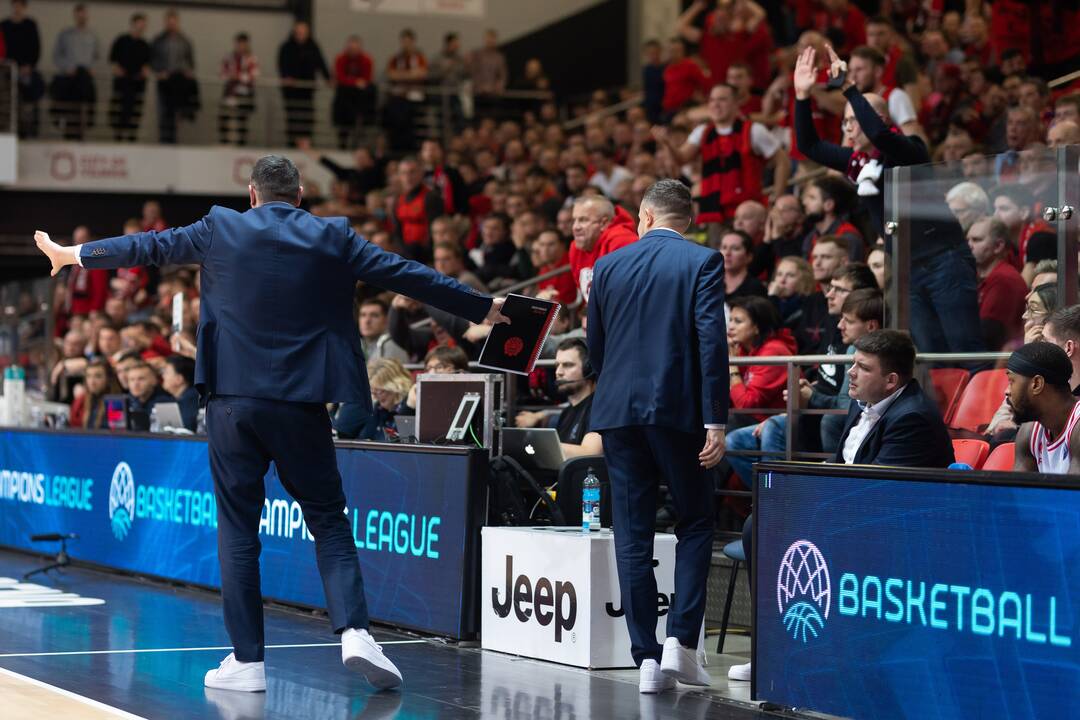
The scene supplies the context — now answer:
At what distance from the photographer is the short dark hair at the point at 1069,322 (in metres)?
5.84

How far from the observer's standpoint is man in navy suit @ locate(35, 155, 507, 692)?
5.72 meters

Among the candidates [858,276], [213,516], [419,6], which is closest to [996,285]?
[858,276]

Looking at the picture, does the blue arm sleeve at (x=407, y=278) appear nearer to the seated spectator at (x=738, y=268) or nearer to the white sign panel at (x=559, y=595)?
the white sign panel at (x=559, y=595)

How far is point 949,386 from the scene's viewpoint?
7.05 meters

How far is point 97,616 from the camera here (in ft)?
26.2

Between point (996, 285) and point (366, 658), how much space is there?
338 centimetres

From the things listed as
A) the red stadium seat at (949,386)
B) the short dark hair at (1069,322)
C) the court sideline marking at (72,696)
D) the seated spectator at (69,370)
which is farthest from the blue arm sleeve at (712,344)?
the seated spectator at (69,370)

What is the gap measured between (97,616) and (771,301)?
4255 mm

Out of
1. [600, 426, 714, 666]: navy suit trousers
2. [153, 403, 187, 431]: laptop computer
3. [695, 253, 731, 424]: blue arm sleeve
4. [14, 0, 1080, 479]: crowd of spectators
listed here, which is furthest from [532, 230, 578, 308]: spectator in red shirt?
[695, 253, 731, 424]: blue arm sleeve

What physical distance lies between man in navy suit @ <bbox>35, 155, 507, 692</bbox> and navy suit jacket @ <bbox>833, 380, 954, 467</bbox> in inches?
63.2

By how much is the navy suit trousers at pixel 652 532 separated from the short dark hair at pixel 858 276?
225 centimetres

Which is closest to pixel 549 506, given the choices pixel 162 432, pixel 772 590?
pixel 772 590

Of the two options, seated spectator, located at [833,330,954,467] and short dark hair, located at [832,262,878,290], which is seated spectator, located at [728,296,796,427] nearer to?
short dark hair, located at [832,262,878,290]

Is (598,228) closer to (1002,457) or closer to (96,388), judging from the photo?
(1002,457)
